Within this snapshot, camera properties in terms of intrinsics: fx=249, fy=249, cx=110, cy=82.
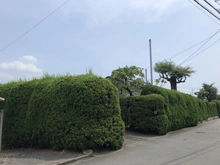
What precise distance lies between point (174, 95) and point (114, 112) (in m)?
7.83

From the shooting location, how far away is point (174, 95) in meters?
17.1

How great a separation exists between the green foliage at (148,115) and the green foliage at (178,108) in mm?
904

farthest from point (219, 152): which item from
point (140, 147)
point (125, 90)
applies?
point (125, 90)

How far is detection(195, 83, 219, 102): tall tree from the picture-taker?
45156mm

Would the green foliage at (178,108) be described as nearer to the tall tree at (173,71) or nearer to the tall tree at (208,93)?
the tall tree at (173,71)

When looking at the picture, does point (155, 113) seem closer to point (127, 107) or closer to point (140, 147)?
point (127, 107)

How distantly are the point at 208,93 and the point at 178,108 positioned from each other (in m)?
31.0

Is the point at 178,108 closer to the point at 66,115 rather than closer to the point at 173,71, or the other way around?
the point at 66,115

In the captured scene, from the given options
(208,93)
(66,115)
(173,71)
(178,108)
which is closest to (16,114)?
(66,115)

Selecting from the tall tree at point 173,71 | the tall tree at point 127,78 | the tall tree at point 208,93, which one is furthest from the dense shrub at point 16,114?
the tall tree at point 208,93

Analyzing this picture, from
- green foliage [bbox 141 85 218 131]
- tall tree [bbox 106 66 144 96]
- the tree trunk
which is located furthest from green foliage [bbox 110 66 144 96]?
the tree trunk

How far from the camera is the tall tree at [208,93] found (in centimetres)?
4516

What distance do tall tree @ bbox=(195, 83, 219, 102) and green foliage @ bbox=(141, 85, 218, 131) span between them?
983 inches

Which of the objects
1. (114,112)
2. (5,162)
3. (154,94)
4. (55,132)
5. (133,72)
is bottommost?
(5,162)
